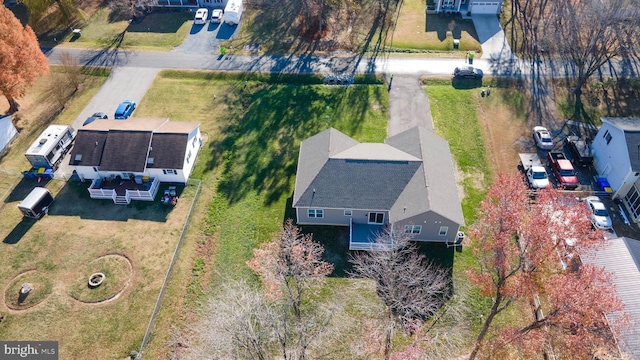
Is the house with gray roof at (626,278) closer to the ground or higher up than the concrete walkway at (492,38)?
closer to the ground

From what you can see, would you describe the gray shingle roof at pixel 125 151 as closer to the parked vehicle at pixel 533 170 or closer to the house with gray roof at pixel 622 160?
the parked vehicle at pixel 533 170

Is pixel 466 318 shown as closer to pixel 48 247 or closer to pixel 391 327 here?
pixel 391 327

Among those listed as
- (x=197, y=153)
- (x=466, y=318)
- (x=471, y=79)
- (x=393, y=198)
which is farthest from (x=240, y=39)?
(x=466, y=318)

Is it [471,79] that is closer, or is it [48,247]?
[48,247]

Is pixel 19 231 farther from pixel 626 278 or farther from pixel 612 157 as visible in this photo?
pixel 612 157

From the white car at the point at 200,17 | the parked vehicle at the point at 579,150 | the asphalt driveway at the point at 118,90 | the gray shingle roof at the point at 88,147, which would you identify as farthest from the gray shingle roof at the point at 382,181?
the white car at the point at 200,17

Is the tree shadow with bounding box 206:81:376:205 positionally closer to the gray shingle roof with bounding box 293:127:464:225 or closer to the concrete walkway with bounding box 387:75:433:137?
the concrete walkway with bounding box 387:75:433:137
